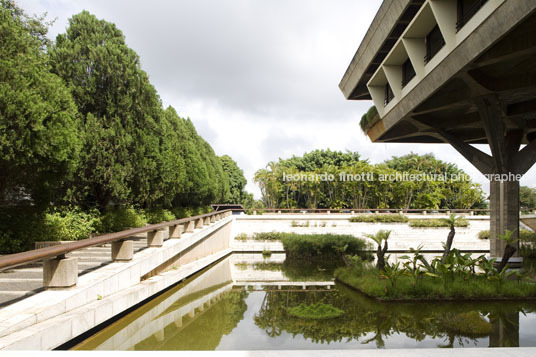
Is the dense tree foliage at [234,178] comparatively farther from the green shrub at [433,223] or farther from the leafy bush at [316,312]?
the leafy bush at [316,312]

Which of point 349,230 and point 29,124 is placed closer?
point 29,124

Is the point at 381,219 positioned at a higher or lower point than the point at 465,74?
lower

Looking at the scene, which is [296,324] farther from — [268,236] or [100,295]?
→ [268,236]

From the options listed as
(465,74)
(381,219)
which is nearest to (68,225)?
(465,74)

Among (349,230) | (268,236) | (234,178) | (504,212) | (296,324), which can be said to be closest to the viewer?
(296,324)

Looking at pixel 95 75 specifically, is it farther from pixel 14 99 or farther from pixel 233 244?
pixel 233 244

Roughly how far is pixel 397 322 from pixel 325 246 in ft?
43.4

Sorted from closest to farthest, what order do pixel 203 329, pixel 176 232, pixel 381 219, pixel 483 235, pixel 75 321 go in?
pixel 75 321, pixel 203 329, pixel 176 232, pixel 483 235, pixel 381 219

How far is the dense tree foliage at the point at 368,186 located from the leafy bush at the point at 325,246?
26397mm

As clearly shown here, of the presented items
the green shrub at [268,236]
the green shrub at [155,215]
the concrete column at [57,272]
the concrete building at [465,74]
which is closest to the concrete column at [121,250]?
the concrete column at [57,272]

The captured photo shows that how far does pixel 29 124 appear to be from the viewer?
8.84 metres

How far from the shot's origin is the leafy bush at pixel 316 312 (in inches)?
338

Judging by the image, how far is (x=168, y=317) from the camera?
8.52 metres

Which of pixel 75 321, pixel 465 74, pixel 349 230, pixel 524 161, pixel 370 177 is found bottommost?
pixel 349 230
